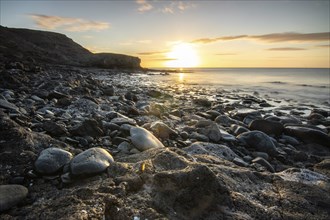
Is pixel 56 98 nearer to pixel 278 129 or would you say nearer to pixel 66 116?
pixel 66 116

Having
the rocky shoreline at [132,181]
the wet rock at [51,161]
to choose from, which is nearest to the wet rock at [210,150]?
the rocky shoreline at [132,181]

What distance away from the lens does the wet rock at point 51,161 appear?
260 centimetres

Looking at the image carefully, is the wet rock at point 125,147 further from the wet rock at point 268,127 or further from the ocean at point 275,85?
the ocean at point 275,85

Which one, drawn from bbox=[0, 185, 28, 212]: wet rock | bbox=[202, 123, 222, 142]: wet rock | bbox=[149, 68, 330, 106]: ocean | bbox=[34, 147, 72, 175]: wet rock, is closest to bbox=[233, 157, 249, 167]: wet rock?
bbox=[202, 123, 222, 142]: wet rock

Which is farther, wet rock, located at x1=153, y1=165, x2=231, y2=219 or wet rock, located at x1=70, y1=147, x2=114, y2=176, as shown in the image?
wet rock, located at x1=70, y1=147, x2=114, y2=176

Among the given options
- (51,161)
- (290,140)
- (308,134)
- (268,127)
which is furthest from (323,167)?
(51,161)

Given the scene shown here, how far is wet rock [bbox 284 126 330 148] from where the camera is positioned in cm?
573

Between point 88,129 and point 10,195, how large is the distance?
201cm

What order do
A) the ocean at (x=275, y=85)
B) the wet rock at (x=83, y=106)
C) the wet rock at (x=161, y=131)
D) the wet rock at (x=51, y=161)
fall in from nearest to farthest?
the wet rock at (x=51, y=161) → the wet rock at (x=161, y=131) → the wet rock at (x=83, y=106) → the ocean at (x=275, y=85)

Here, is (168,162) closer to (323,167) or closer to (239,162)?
(239,162)

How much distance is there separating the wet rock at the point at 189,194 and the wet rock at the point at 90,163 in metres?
0.75

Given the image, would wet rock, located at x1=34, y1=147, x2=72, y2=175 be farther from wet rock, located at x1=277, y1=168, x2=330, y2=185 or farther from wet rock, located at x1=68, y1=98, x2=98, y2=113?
wet rock, located at x1=68, y1=98, x2=98, y2=113

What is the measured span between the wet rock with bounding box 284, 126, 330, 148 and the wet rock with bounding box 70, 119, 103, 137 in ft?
16.1

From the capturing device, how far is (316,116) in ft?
28.5
